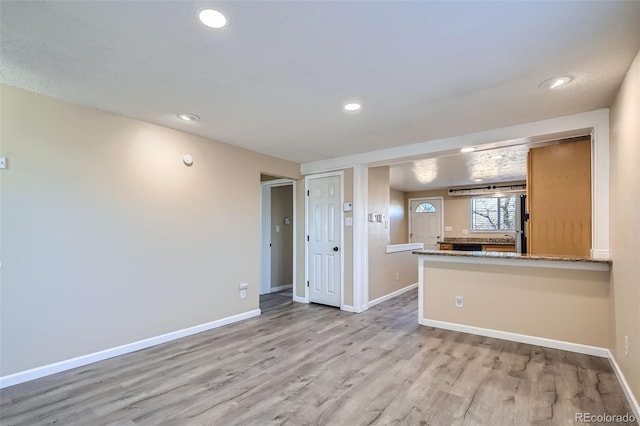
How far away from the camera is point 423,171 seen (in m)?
6.08

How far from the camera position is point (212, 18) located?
5.44ft

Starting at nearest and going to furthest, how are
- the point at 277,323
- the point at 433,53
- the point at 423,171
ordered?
the point at 433,53 < the point at 277,323 < the point at 423,171

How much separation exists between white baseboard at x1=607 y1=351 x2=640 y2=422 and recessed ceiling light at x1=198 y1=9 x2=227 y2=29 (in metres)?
3.42

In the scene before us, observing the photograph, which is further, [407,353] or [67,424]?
[407,353]

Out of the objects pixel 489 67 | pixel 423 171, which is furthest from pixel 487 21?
pixel 423 171

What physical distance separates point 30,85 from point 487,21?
130 inches

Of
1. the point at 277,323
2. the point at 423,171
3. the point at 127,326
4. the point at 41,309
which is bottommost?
the point at 277,323

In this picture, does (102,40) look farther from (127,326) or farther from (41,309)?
(127,326)

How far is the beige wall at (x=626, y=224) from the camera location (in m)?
1.99

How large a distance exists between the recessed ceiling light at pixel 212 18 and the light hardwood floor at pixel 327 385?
7.86ft

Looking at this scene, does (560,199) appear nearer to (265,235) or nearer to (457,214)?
(265,235)

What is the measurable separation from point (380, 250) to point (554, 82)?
3.33 m

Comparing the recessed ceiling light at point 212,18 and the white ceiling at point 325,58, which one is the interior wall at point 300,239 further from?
the recessed ceiling light at point 212,18

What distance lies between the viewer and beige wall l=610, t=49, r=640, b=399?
6.53 feet
